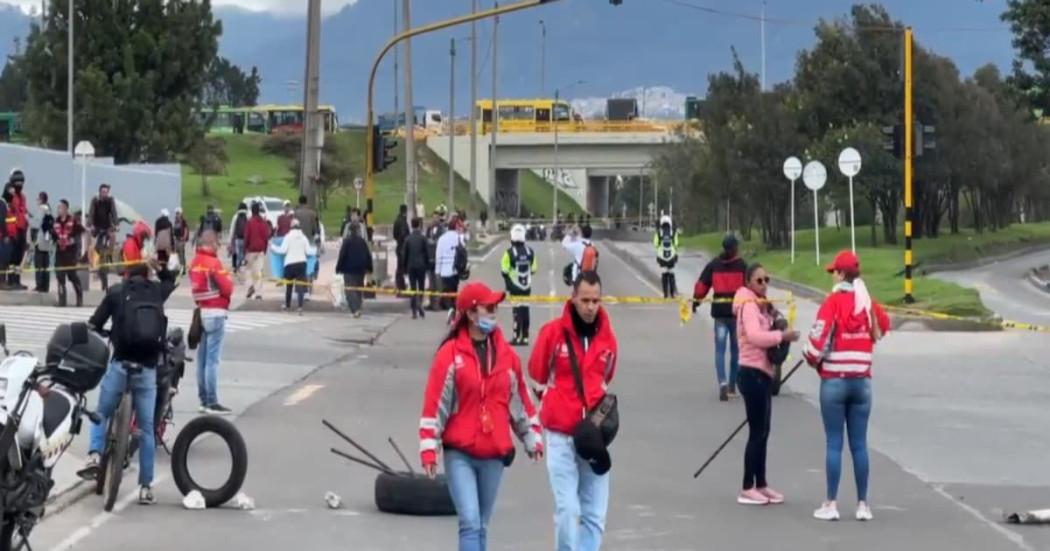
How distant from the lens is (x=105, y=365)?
1022 cm

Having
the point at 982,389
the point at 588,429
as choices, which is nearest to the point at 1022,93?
the point at 982,389

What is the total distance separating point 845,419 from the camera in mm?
12227

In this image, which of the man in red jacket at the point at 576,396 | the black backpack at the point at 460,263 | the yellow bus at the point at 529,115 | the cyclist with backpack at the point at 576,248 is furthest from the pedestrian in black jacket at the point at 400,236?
the yellow bus at the point at 529,115

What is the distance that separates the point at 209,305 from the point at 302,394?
288 centimetres

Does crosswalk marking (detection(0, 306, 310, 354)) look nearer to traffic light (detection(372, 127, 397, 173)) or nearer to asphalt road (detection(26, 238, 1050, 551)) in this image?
asphalt road (detection(26, 238, 1050, 551))

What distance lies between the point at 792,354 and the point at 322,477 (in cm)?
1245

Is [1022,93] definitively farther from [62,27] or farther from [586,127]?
[586,127]

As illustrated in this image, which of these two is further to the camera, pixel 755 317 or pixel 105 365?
pixel 755 317

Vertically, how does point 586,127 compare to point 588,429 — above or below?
above

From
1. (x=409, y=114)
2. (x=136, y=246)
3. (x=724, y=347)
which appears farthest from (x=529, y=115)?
(x=724, y=347)

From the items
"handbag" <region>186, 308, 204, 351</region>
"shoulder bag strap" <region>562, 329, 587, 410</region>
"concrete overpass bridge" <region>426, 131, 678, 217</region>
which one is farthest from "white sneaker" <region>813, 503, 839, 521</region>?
"concrete overpass bridge" <region>426, 131, 678, 217</region>

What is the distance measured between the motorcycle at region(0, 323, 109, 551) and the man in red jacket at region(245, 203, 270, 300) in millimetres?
22914

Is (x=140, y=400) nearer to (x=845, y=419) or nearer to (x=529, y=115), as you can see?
(x=845, y=419)

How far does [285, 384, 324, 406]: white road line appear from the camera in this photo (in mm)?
18734
